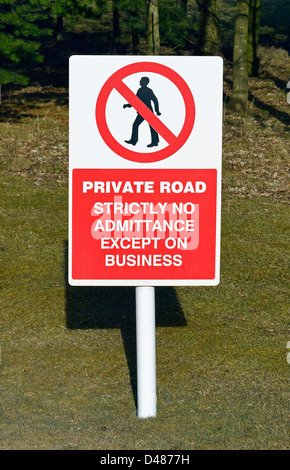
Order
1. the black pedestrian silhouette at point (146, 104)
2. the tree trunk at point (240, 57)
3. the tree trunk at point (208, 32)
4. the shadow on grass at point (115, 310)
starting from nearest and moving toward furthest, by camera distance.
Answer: the black pedestrian silhouette at point (146, 104), the shadow on grass at point (115, 310), the tree trunk at point (240, 57), the tree trunk at point (208, 32)

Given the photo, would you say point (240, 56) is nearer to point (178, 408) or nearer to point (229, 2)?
point (178, 408)

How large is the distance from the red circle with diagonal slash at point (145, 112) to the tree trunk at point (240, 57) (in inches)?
637

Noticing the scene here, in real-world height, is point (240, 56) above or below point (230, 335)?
above

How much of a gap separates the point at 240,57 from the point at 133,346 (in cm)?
1522

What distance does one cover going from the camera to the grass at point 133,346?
544 cm

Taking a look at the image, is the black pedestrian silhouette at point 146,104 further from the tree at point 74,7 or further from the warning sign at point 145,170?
the tree at point 74,7

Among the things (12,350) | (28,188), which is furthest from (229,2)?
(12,350)

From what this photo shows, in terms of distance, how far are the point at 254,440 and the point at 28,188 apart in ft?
33.5

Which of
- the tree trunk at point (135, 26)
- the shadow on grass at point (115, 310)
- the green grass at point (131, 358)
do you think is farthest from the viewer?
the tree trunk at point (135, 26)

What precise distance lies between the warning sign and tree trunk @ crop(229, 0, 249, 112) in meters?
16.1

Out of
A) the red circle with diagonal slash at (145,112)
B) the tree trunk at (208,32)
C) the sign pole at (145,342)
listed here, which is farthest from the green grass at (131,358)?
the tree trunk at (208,32)

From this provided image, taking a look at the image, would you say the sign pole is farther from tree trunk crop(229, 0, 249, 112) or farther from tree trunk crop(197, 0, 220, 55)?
tree trunk crop(197, 0, 220, 55)

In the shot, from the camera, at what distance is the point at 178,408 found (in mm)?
5836

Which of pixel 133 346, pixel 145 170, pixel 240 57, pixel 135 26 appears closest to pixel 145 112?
→ pixel 145 170
